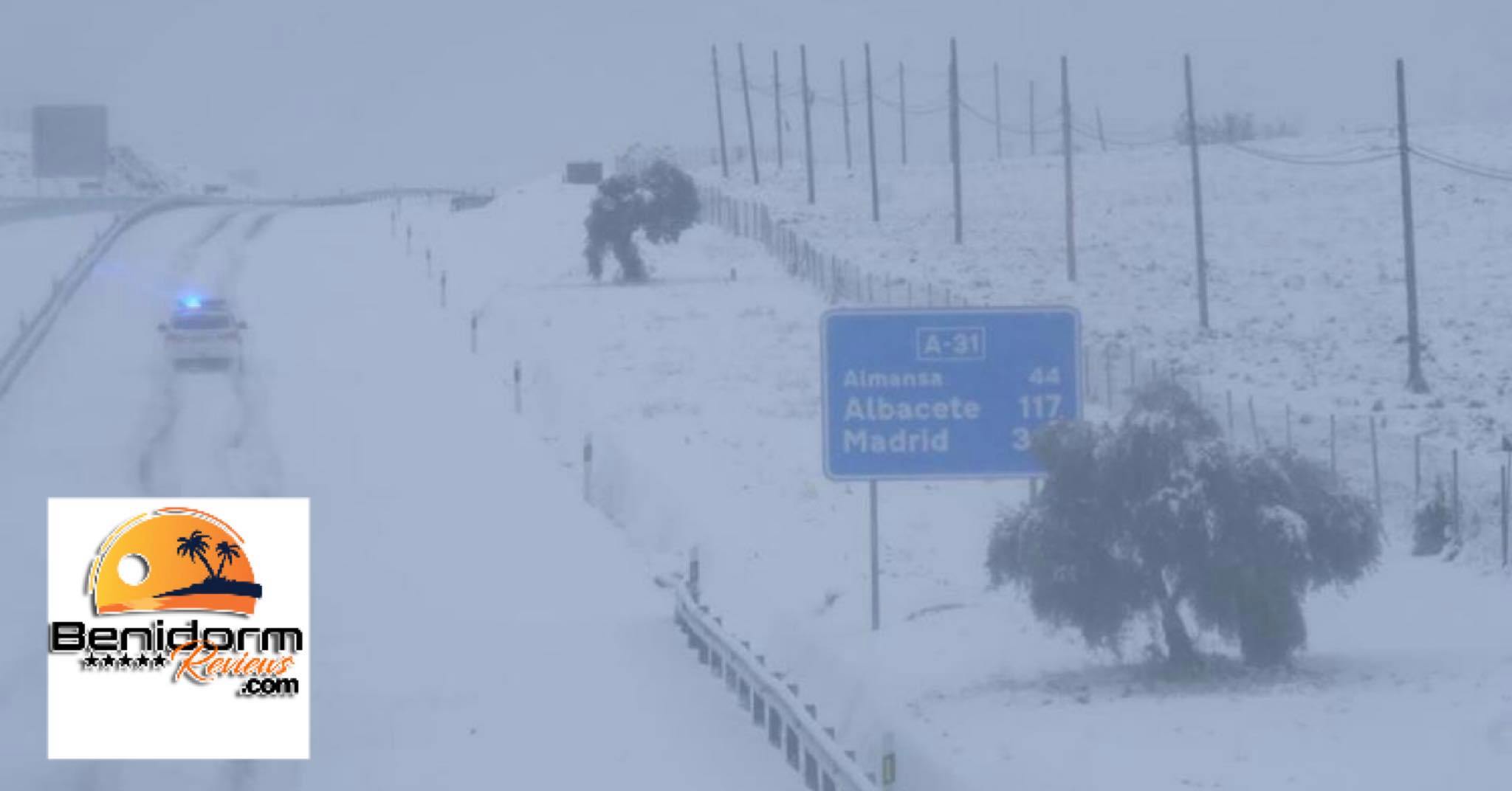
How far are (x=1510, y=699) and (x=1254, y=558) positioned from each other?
8.50 ft

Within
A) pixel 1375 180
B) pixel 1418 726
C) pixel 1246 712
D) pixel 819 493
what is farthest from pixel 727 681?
pixel 1375 180

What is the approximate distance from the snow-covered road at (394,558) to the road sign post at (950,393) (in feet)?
9.15

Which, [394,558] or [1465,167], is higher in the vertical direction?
[1465,167]

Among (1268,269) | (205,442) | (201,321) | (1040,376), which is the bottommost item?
(205,442)

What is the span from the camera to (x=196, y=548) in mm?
21500

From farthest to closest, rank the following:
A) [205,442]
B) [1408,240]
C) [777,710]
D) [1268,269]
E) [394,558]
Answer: [1268,269] < [1408,240] < [205,442] < [394,558] < [777,710]

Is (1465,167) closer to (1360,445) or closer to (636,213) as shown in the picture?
(636,213)

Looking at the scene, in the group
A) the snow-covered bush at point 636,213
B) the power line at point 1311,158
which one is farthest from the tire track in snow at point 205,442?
the power line at point 1311,158

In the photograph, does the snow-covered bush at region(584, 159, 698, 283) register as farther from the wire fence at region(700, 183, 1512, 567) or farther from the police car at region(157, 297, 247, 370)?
the police car at region(157, 297, 247, 370)

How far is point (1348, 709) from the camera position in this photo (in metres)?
16.8

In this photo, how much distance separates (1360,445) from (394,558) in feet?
45.3

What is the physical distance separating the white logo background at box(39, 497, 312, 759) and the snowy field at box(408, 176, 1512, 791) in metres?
4.52

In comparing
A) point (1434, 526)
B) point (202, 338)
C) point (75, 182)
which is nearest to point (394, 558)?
point (1434, 526)

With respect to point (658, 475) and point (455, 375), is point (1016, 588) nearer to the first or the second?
point (658, 475)
